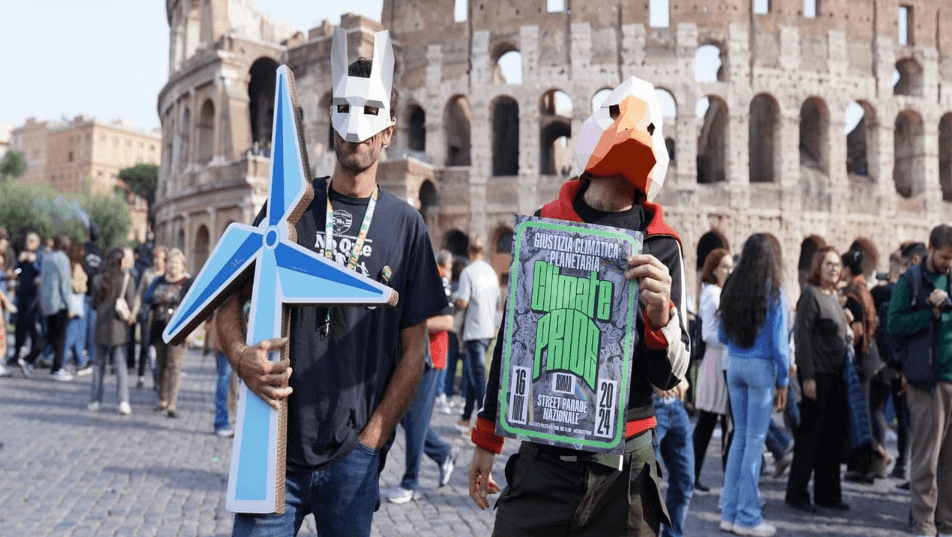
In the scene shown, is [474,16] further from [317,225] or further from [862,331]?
[317,225]

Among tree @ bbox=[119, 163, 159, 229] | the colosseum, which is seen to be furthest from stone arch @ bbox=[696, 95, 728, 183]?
tree @ bbox=[119, 163, 159, 229]

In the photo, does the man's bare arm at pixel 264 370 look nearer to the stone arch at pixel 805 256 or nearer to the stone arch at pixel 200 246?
the stone arch at pixel 805 256

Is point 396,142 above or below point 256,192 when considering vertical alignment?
above

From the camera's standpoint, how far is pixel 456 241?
25625mm

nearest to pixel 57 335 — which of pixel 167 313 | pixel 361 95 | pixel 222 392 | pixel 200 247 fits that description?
pixel 167 313

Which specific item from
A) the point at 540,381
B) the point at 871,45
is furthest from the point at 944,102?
the point at 540,381

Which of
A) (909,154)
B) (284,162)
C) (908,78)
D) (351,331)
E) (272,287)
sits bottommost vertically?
(351,331)

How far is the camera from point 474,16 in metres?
24.7

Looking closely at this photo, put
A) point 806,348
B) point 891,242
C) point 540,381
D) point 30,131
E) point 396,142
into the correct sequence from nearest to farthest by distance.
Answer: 1. point 540,381
2. point 806,348
3. point 891,242
4. point 396,142
5. point 30,131

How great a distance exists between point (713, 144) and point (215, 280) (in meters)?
26.0

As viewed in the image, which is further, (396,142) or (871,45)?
(396,142)

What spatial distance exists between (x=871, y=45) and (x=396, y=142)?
16244 millimetres

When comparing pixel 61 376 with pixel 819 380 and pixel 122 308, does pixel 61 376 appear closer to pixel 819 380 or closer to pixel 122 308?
pixel 122 308

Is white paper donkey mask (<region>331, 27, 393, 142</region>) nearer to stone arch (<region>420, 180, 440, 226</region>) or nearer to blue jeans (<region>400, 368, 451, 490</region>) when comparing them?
blue jeans (<region>400, 368, 451, 490</region>)
